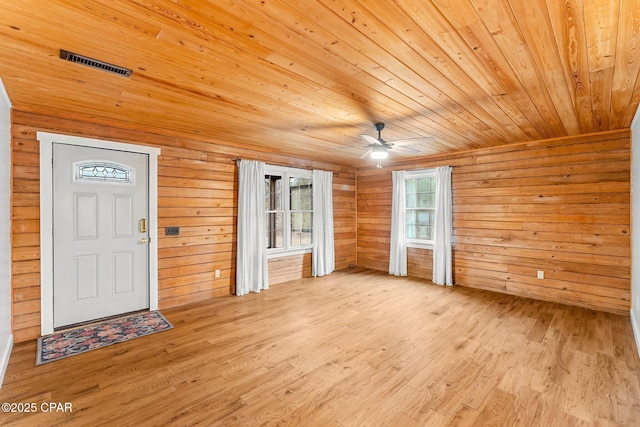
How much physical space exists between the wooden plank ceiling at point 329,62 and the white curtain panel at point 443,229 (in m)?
1.77

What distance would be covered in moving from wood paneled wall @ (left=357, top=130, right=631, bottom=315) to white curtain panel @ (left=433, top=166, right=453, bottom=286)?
153 millimetres

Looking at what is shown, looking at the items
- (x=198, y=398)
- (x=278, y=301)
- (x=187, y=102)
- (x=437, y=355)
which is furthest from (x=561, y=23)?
(x=278, y=301)

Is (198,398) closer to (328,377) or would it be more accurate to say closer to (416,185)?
(328,377)

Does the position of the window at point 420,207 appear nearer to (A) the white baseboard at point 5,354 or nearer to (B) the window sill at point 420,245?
(B) the window sill at point 420,245

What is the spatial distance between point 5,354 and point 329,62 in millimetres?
3617

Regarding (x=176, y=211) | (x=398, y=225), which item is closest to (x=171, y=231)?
(x=176, y=211)

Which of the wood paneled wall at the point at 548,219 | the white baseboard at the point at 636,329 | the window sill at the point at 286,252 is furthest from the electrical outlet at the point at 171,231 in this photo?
the white baseboard at the point at 636,329

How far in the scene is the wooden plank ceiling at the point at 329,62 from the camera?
1601 millimetres

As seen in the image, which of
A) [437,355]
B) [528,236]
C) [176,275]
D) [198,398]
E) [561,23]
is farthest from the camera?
[528,236]

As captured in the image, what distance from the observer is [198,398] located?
2.24 metres

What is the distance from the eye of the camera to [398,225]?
6023 millimetres

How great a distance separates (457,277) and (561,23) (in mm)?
4396

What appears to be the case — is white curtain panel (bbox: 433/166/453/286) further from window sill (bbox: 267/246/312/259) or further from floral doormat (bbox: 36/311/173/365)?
floral doormat (bbox: 36/311/173/365)

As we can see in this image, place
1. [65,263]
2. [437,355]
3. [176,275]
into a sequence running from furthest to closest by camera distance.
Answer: [176,275], [65,263], [437,355]
